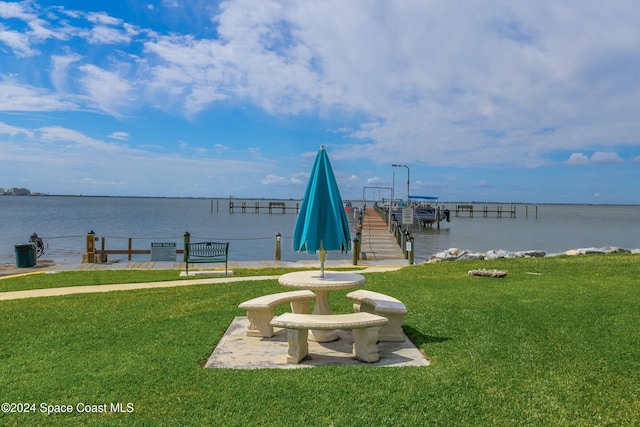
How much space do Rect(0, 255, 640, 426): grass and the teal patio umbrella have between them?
1.66 meters

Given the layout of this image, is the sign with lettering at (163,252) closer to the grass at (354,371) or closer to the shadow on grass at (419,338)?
the grass at (354,371)

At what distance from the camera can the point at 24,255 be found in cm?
1709

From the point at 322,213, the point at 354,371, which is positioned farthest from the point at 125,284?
the point at 354,371

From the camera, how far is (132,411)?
4148mm

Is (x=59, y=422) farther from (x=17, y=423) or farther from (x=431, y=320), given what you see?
(x=431, y=320)

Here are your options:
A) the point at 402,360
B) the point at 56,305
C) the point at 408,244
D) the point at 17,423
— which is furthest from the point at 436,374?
the point at 408,244

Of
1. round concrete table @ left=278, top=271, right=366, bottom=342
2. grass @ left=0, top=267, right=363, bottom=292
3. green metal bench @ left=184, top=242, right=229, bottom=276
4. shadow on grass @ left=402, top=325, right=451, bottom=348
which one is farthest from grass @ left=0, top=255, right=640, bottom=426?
green metal bench @ left=184, top=242, right=229, bottom=276

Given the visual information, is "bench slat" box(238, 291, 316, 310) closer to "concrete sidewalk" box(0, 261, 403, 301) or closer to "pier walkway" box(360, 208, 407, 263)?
"concrete sidewalk" box(0, 261, 403, 301)

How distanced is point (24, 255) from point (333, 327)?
16.1 meters

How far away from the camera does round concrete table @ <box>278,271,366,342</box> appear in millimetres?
6007

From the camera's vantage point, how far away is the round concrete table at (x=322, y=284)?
19.7ft

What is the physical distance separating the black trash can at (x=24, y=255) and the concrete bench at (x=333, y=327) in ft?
50.6

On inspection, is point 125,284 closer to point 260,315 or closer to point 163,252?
point 163,252

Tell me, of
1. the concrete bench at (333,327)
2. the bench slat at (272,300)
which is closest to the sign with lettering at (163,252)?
the bench slat at (272,300)
